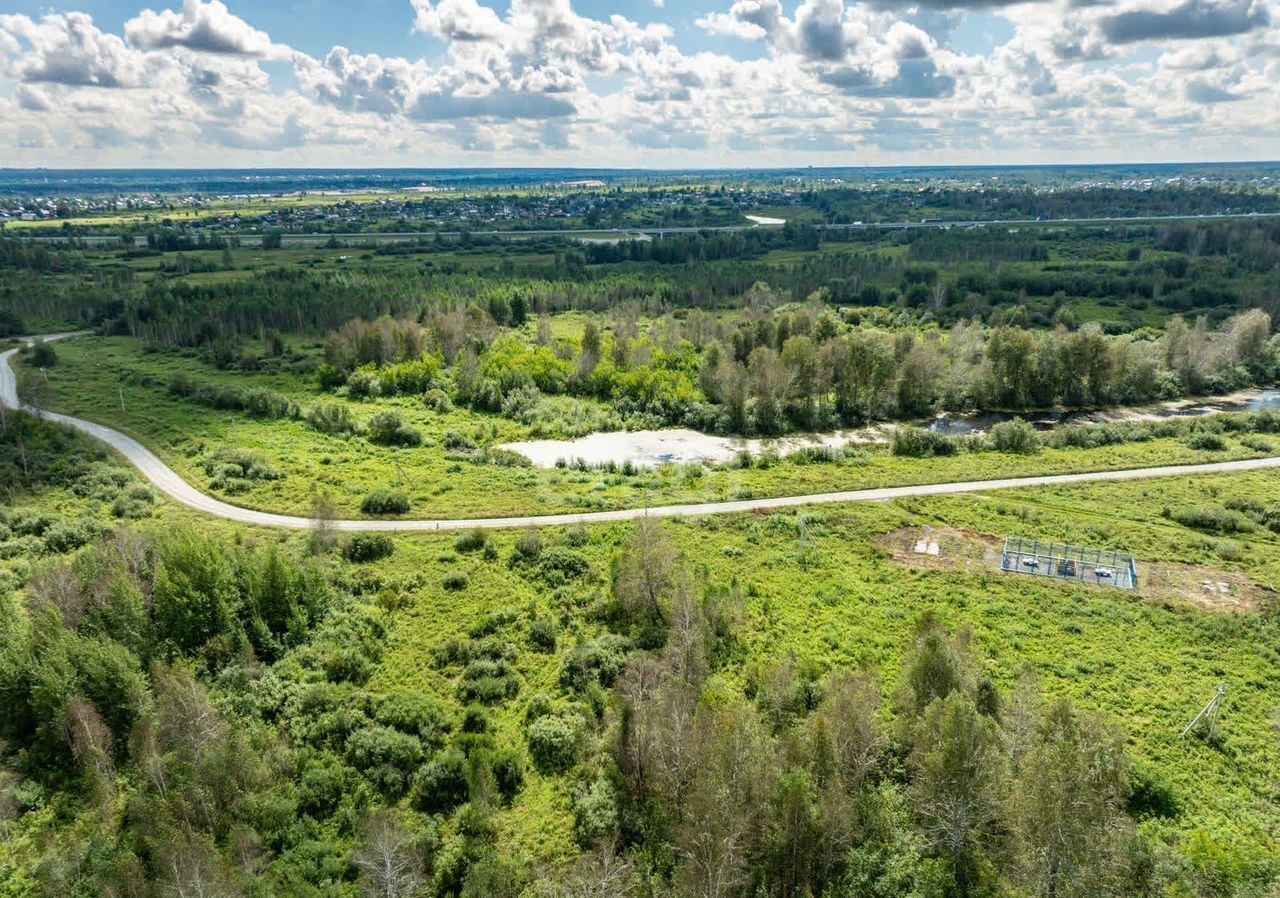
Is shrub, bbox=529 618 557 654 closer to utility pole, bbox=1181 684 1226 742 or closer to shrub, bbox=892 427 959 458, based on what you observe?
utility pole, bbox=1181 684 1226 742

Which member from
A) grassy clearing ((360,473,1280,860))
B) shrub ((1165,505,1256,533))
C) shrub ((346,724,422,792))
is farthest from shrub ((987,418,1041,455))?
shrub ((346,724,422,792))

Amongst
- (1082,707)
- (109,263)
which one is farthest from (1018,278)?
(109,263)

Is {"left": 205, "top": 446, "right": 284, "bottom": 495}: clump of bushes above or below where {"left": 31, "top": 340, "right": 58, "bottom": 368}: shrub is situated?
below

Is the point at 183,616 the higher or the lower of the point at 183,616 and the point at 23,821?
the higher

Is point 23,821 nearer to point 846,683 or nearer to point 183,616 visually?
point 183,616

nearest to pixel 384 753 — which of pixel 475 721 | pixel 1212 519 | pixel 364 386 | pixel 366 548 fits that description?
pixel 475 721

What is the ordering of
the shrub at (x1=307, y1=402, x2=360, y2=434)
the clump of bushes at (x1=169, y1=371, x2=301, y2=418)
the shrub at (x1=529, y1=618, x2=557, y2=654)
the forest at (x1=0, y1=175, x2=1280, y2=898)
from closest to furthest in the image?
the forest at (x1=0, y1=175, x2=1280, y2=898), the shrub at (x1=529, y1=618, x2=557, y2=654), the shrub at (x1=307, y1=402, x2=360, y2=434), the clump of bushes at (x1=169, y1=371, x2=301, y2=418)
